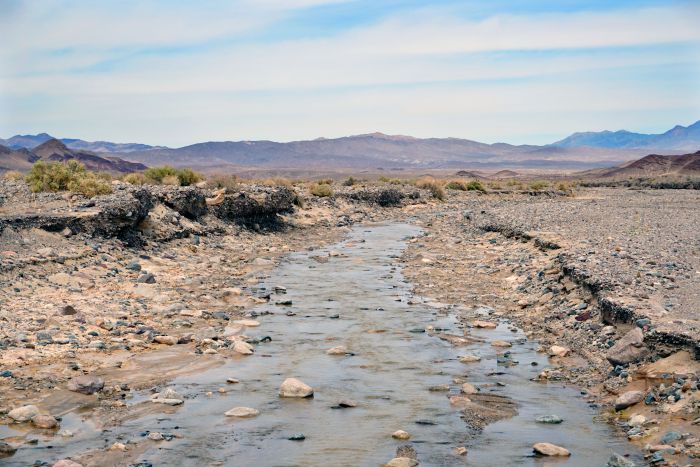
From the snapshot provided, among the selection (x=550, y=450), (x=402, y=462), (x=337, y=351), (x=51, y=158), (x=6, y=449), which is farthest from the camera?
(x=51, y=158)

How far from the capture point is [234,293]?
1498 centimetres

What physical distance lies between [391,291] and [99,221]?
7282 millimetres

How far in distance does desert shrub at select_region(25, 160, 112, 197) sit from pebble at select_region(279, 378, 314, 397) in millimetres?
14002

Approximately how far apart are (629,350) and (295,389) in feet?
13.3

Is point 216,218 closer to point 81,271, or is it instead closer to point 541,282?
point 81,271

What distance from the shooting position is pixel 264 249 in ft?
74.9

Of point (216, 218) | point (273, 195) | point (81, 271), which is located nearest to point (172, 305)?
point (81, 271)

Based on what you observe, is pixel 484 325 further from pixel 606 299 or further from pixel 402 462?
pixel 402 462

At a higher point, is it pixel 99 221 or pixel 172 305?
pixel 99 221

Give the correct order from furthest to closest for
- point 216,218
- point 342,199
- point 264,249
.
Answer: point 342,199 < point 216,218 < point 264,249

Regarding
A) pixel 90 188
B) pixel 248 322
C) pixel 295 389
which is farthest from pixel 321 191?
pixel 295 389

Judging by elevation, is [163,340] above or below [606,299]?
below

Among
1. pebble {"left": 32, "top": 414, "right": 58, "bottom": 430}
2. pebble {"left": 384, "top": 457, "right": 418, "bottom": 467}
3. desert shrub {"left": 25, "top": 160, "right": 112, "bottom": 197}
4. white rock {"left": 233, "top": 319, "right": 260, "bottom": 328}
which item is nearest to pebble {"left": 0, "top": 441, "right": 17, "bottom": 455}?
pebble {"left": 32, "top": 414, "right": 58, "bottom": 430}

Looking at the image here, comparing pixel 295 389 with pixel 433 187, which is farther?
pixel 433 187
